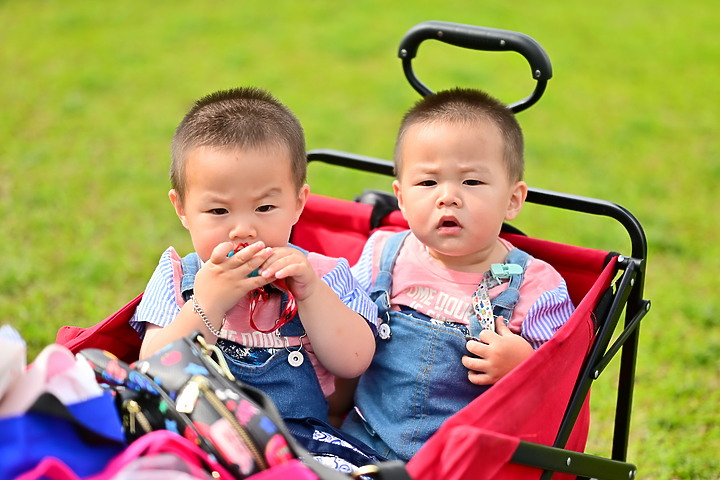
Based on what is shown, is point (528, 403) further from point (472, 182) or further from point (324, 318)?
point (472, 182)

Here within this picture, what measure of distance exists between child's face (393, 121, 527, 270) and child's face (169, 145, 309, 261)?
0.40 meters

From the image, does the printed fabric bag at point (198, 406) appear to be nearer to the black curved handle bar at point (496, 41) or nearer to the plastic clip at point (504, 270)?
the plastic clip at point (504, 270)

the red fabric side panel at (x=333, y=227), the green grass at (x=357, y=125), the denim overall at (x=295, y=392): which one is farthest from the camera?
the green grass at (x=357, y=125)

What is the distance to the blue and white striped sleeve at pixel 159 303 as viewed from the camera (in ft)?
6.72

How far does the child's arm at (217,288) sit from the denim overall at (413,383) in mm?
463

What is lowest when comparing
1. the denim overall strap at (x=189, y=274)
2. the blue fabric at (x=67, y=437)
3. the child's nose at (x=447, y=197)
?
the blue fabric at (x=67, y=437)

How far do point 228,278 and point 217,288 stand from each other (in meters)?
0.03

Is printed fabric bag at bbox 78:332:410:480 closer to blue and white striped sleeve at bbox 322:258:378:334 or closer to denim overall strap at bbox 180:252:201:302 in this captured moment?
denim overall strap at bbox 180:252:201:302

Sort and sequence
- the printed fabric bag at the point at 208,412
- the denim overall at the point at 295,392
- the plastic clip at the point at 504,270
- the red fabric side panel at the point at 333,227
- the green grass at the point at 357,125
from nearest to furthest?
1. the printed fabric bag at the point at 208,412
2. the denim overall at the point at 295,392
3. the plastic clip at the point at 504,270
4. the red fabric side panel at the point at 333,227
5. the green grass at the point at 357,125

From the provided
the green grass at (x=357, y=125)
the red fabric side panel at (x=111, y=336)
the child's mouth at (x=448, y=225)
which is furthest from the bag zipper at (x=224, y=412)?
the green grass at (x=357, y=125)

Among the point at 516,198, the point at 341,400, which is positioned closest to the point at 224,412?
the point at 341,400

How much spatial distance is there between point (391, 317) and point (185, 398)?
83cm

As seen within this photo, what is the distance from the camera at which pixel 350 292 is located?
7.15 ft

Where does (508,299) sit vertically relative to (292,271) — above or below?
above
